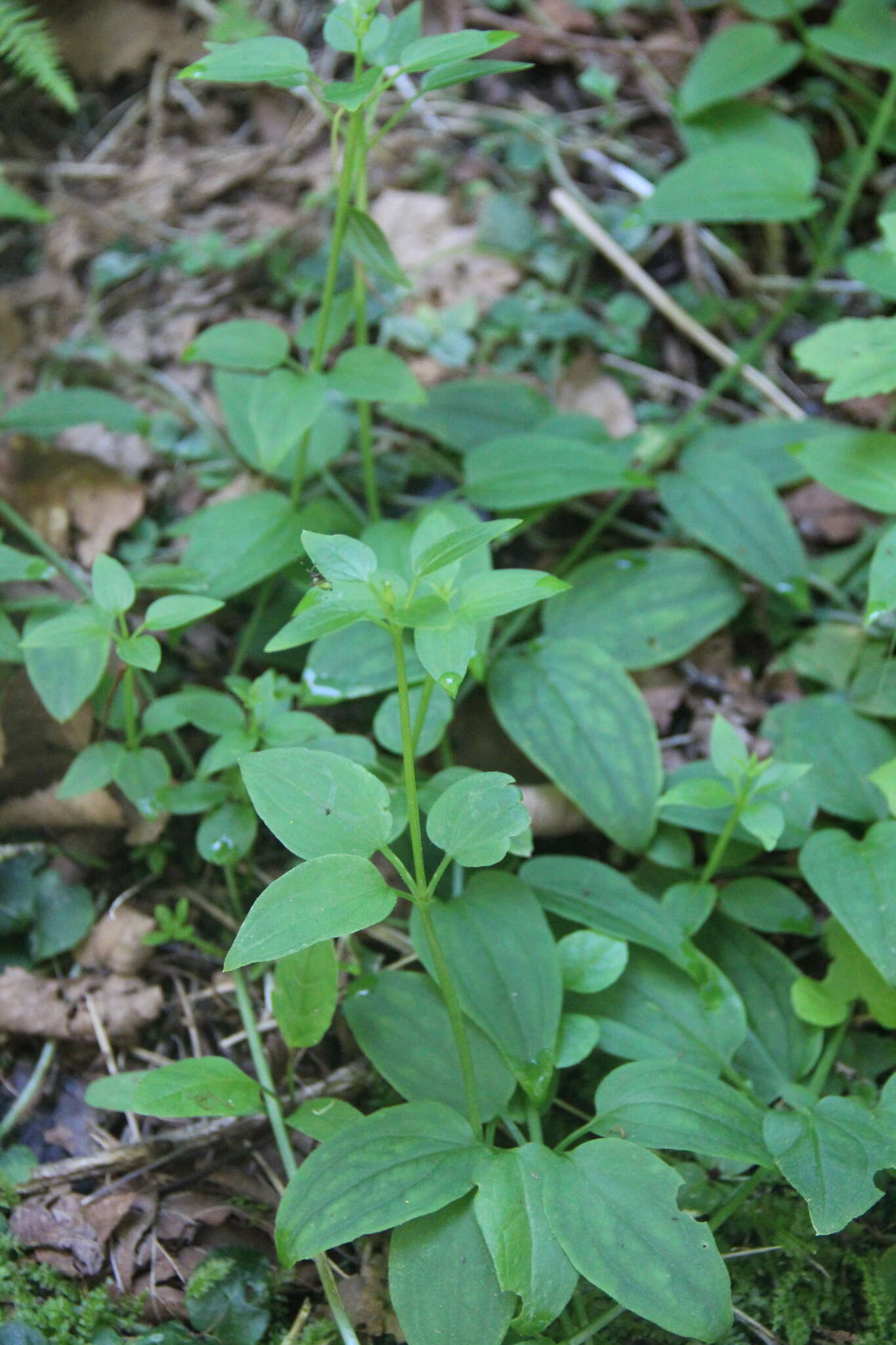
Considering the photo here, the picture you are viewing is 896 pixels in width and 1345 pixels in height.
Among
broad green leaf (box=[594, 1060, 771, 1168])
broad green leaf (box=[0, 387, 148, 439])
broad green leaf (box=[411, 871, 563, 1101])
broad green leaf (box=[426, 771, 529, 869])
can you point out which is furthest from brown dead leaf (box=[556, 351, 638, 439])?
broad green leaf (box=[594, 1060, 771, 1168])

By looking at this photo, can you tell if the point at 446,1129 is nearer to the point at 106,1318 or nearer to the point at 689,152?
the point at 106,1318

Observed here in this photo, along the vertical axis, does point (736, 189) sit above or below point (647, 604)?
above

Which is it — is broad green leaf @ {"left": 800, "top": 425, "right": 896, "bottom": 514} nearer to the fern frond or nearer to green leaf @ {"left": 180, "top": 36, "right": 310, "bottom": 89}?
green leaf @ {"left": 180, "top": 36, "right": 310, "bottom": 89}

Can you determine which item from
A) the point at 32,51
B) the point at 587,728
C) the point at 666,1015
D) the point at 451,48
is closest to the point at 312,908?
the point at 666,1015

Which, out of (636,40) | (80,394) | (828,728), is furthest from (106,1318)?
(636,40)

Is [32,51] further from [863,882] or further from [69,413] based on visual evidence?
[863,882]
